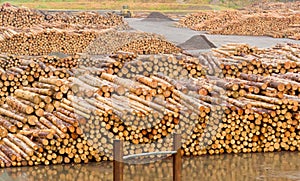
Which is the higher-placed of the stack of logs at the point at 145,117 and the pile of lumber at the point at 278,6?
the pile of lumber at the point at 278,6

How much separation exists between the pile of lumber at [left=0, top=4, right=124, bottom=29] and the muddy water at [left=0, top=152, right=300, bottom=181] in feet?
72.2

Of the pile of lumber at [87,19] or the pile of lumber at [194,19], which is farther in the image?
the pile of lumber at [194,19]

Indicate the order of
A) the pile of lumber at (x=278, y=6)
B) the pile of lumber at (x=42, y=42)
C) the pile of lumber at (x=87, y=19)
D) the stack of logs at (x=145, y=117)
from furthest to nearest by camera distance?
the pile of lumber at (x=278, y=6)
the pile of lumber at (x=87, y=19)
the pile of lumber at (x=42, y=42)
the stack of logs at (x=145, y=117)

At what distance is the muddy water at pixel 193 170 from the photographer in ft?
32.4

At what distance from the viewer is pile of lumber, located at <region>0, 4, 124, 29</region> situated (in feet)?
109

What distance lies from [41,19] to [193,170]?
24829mm

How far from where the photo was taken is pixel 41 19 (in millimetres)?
33719

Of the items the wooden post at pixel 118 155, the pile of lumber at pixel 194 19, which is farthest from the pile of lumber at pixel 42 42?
the wooden post at pixel 118 155

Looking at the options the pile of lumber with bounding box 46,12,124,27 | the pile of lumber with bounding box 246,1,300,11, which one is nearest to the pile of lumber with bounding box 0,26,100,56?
the pile of lumber with bounding box 46,12,124,27

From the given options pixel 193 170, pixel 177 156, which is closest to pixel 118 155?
pixel 177 156

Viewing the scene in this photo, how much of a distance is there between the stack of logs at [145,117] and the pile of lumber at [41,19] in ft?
66.9

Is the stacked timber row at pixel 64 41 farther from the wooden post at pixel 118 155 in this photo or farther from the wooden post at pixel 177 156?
the wooden post at pixel 118 155

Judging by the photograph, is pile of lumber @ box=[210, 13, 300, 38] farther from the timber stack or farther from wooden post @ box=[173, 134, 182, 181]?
wooden post @ box=[173, 134, 182, 181]

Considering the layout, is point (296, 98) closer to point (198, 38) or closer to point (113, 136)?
point (113, 136)
